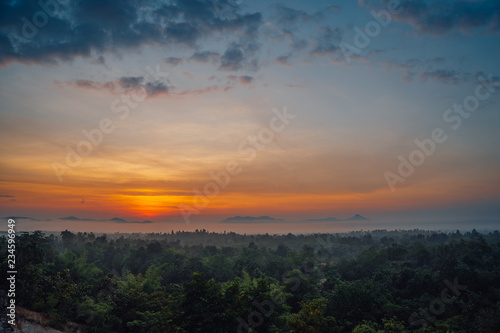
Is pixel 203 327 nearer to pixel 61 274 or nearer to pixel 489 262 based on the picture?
pixel 61 274

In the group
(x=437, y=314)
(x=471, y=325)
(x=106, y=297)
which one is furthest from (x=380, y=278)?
(x=106, y=297)

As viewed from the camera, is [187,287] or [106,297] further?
[106,297]

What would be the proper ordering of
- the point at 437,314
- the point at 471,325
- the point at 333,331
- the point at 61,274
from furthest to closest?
the point at 61,274
the point at 437,314
the point at 471,325
the point at 333,331

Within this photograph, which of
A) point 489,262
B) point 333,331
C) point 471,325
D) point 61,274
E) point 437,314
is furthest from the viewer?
point 489,262

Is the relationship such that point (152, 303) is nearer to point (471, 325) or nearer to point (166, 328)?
point (166, 328)

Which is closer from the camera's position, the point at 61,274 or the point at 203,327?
the point at 203,327

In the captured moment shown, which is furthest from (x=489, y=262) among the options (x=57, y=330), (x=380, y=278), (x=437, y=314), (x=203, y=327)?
(x=57, y=330)

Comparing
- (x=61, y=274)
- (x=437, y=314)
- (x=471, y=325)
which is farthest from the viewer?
(x=61, y=274)

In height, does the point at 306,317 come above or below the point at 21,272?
below

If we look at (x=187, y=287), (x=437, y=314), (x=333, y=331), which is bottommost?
(x=437, y=314)
